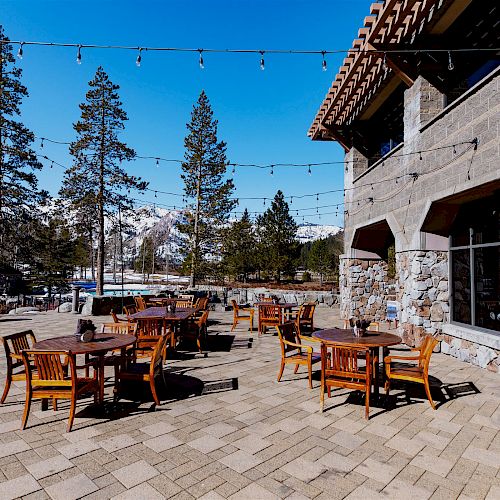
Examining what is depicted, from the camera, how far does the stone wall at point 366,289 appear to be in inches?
436

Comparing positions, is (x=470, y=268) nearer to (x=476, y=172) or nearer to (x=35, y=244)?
(x=476, y=172)

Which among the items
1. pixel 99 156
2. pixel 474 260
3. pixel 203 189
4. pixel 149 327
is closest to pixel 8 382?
pixel 149 327

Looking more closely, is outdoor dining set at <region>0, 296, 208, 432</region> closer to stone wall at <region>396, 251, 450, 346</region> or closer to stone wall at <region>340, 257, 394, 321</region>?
stone wall at <region>396, 251, 450, 346</region>

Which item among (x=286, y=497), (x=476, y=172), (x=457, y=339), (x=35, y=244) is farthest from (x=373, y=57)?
(x=35, y=244)

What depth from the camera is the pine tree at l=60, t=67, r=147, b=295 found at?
68.9 ft

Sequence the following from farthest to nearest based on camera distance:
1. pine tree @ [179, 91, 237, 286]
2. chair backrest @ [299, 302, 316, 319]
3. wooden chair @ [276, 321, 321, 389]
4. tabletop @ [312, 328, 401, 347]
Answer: pine tree @ [179, 91, 237, 286] → chair backrest @ [299, 302, 316, 319] → wooden chair @ [276, 321, 321, 389] → tabletop @ [312, 328, 401, 347]

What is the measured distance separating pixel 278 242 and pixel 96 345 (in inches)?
1229

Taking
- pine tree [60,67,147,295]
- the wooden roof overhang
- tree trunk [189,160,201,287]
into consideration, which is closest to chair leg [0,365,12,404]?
the wooden roof overhang

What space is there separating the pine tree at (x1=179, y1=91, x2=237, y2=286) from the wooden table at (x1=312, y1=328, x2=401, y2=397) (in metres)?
17.5

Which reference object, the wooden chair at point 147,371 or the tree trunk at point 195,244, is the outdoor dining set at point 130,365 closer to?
the wooden chair at point 147,371

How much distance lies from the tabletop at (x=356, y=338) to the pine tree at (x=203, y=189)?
17.5 m

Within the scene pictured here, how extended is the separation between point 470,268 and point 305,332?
400 centimetres

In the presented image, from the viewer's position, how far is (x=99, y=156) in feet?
69.6

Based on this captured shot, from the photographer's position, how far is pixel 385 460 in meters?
2.95
